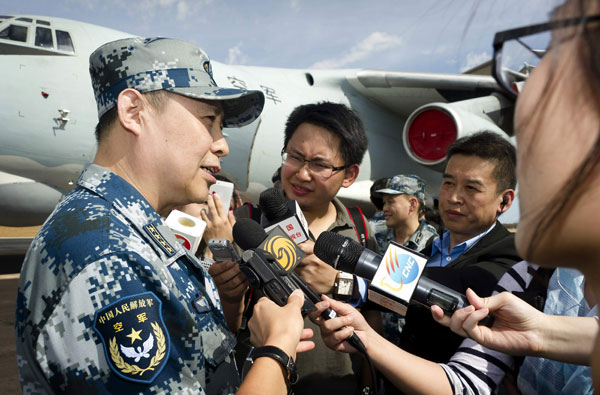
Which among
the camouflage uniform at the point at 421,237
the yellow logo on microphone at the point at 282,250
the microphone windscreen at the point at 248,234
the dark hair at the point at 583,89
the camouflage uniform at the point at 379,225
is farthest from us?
the camouflage uniform at the point at 379,225

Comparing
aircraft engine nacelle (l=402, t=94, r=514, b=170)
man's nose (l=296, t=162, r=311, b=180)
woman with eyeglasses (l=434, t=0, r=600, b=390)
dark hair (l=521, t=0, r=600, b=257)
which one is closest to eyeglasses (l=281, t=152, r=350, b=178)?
man's nose (l=296, t=162, r=311, b=180)

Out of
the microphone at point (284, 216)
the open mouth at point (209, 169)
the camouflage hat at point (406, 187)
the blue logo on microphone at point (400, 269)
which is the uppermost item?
the open mouth at point (209, 169)

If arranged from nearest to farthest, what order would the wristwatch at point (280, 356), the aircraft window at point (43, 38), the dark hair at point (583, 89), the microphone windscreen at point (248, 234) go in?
the dark hair at point (583, 89) → the wristwatch at point (280, 356) → the microphone windscreen at point (248, 234) → the aircraft window at point (43, 38)

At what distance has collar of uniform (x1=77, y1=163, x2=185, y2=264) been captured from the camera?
3.79 feet

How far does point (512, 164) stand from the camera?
2164mm

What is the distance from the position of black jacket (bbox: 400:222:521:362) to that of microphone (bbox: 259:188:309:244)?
21.1 inches

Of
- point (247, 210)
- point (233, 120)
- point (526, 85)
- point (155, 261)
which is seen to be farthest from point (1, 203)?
point (526, 85)

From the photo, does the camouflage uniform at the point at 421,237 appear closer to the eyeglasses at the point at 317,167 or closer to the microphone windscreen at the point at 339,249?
the eyeglasses at the point at 317,167

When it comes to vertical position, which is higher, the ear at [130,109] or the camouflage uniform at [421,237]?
the ear at [130,109]

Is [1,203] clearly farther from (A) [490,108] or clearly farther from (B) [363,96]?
(A) [490,108]

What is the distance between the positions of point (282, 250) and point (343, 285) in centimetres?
53

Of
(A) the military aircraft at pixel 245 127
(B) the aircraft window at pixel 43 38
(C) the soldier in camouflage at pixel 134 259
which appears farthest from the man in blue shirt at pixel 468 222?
(B) the aircraft window at pixel 43 38

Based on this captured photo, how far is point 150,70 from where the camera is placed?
1.29 metres

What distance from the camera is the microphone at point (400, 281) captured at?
4.33ft
